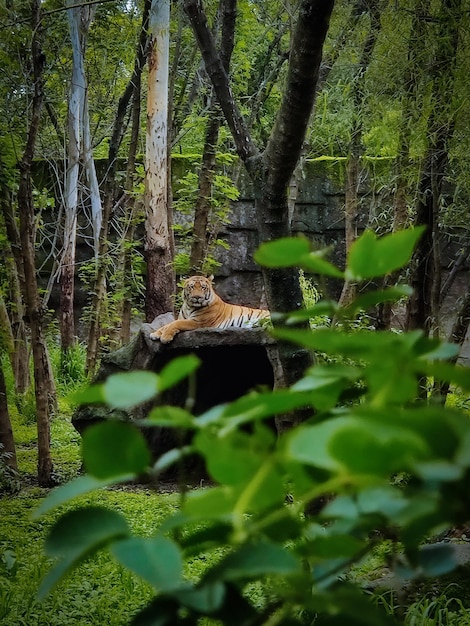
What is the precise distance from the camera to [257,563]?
34 cm

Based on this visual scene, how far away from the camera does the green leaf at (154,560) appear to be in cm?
34

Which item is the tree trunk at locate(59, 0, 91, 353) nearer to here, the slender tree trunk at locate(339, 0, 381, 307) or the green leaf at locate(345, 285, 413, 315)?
the slender tree trunk at locate(339, 0, 381, 307)

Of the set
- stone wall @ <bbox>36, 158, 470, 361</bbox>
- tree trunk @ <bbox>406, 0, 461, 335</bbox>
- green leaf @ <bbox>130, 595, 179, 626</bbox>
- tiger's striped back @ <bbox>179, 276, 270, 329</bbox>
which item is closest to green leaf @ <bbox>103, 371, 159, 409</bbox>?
green leaf @ <bbox>130, 595, 179, 626</bbox>

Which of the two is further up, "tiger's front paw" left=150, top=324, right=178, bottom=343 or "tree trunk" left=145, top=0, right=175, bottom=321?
"tree trunk" left=145, top=0, right=175, bottom=321

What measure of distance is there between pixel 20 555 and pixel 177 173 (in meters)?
8.35

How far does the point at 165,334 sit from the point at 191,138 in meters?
7.21

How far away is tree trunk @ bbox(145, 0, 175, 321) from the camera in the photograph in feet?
26.6

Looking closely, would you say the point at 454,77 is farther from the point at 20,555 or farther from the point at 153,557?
the point at 153,557

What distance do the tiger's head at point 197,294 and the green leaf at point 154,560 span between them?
6.37 meters

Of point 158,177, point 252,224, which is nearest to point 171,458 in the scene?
point 158,177

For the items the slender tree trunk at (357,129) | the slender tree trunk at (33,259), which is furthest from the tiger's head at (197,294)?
the slender tree trunk at (33,259)

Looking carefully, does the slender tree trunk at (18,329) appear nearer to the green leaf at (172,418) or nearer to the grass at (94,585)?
the grass at (94,585)

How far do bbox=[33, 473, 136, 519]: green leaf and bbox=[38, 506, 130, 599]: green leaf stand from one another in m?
0.01

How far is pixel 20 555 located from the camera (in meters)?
3.62
